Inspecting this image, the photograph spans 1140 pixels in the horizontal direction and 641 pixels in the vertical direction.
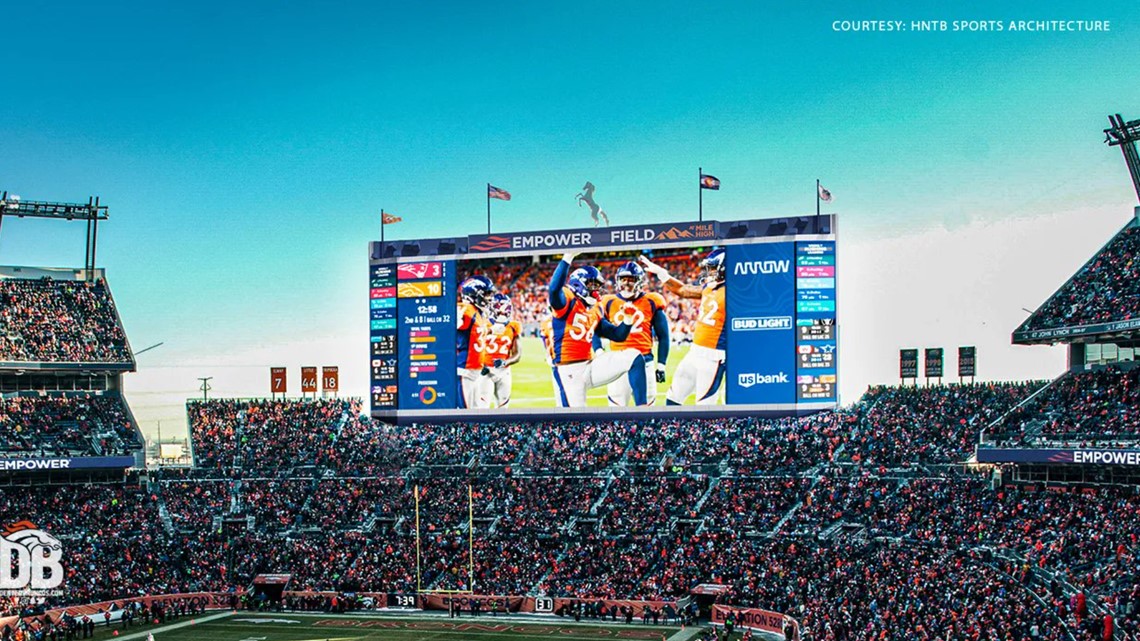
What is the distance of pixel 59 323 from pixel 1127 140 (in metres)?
43.9

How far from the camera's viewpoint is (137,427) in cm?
5331

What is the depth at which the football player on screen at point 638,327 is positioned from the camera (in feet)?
135

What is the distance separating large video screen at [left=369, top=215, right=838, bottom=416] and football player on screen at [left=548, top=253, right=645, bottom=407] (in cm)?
5

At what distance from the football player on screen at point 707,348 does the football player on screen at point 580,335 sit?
6.20 feet

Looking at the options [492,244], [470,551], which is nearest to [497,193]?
[492,244]

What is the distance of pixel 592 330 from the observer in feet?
138

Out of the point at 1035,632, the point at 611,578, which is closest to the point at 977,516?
the point at 1035,632

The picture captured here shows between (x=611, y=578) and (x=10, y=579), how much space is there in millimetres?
21492

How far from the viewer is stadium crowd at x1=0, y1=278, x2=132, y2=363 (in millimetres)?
51969

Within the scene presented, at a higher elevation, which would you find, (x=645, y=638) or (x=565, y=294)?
(x=565, y=294)

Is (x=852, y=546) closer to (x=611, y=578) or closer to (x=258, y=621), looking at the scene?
(x=611, y=578)

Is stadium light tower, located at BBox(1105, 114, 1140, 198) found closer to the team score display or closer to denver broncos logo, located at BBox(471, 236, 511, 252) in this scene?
the team score display

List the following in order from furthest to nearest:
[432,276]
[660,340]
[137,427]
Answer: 1. [137,427]
2. [432,276]
3. [660,340]

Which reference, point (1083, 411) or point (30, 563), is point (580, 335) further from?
point (30, 563)
